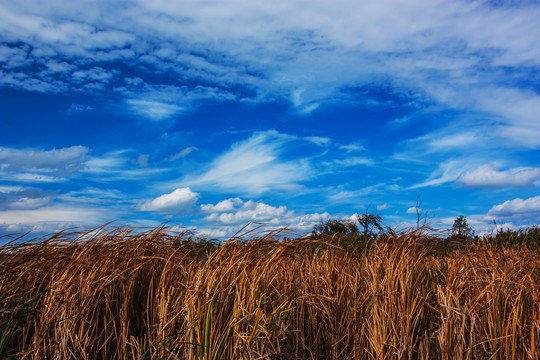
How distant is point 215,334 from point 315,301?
1.45 metres

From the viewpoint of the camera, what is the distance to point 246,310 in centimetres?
344

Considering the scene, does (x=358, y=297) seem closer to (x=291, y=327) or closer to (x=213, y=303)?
(x=291, y=327)

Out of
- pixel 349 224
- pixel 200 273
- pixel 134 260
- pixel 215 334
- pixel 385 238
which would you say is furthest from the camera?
pixel 349 224

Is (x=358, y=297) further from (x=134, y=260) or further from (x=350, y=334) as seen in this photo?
(x=134, y=260)

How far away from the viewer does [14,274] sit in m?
4.86

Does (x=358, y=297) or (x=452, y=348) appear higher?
(x=358, y=297)

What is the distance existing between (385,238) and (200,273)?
2.73m

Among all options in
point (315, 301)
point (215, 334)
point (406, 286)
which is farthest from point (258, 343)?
point (406, 286)

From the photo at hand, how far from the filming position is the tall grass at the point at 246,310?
3551 millimetres

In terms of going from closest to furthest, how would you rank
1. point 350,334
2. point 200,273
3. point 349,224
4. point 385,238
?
point 200,273, point 350,334, point 385,238, point 349,224

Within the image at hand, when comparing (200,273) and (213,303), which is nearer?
(213,303)

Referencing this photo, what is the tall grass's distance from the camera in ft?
11.6

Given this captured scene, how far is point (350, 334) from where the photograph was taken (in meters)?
4.23

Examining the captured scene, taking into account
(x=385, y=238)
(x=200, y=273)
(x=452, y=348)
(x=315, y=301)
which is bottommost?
(x=452, y=348)
